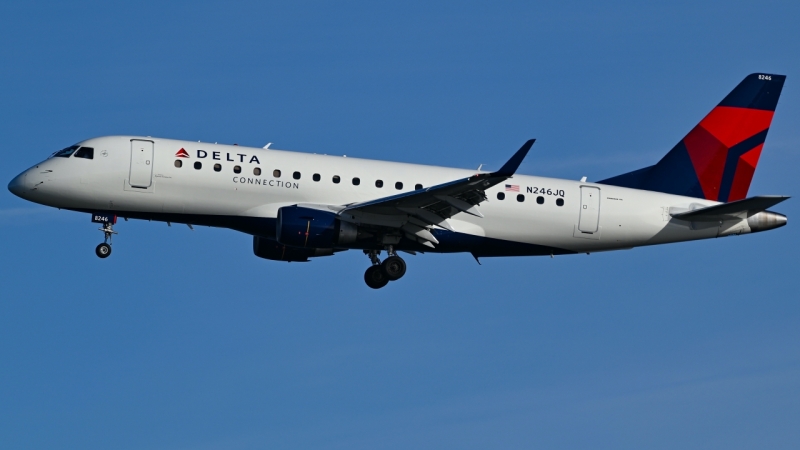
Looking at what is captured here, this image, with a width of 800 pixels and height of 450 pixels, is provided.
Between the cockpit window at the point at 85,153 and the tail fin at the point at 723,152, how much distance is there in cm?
1895

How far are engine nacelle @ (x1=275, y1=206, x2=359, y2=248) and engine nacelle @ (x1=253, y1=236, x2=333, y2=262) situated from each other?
4136mm

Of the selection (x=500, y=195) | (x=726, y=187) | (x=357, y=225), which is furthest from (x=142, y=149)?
(x=726, y=187)

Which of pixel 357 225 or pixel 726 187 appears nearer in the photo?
pixel 357 225

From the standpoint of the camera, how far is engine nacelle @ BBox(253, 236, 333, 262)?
45.9 meters

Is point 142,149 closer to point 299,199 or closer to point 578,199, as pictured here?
point 299,199

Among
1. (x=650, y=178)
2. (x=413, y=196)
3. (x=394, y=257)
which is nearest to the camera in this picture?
(x=413, y=196)

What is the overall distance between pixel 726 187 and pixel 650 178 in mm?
2950

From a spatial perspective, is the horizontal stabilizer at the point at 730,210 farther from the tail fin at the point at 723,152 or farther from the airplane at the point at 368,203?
the tail fin at the point at 723,152

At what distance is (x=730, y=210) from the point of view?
44.2 m

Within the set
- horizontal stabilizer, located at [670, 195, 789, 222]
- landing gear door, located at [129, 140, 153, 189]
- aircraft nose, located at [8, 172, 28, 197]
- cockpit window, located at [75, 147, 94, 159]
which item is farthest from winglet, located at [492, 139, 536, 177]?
aircraft nose, located at [8, 172, 28, 197]

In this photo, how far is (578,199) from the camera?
4466cm

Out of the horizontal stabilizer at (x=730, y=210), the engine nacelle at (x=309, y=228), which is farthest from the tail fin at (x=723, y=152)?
the engine nacelle at (x=309, y=228)

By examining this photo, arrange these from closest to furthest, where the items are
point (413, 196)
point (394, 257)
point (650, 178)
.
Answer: point (413, 196) → point (394, 257) → point (650, 178)

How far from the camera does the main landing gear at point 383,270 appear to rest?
43406mm
